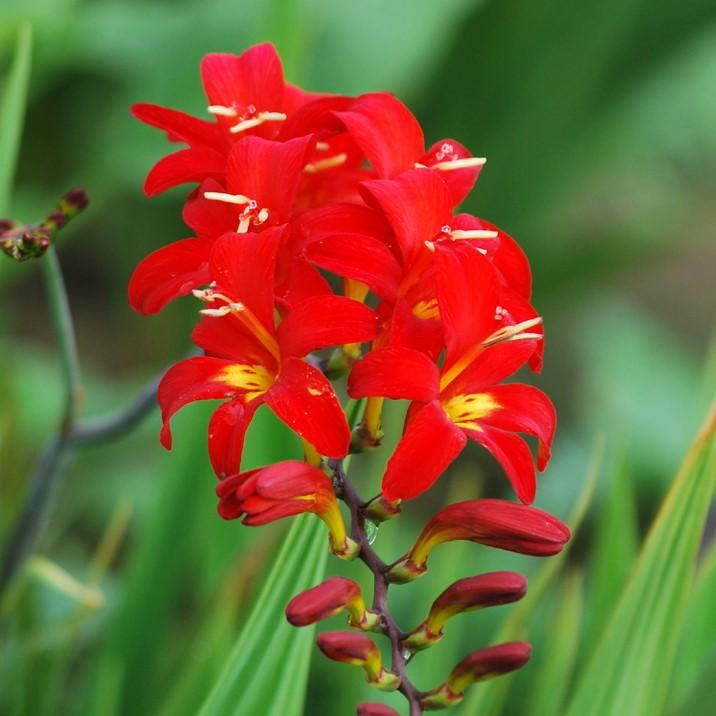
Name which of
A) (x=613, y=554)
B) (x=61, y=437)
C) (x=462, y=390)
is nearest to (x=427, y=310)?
(x=462, y=390)

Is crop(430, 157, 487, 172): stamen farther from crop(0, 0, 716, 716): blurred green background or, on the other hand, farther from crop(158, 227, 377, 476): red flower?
crop(0, 0, 716, 716): blurred green background

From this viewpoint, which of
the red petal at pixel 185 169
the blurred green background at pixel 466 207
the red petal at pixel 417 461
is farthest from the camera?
the blurred green background at pixel 466 207

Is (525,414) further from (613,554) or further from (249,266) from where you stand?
(613,554)

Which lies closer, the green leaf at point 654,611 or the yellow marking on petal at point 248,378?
the yellow marking on petal at point 248,378

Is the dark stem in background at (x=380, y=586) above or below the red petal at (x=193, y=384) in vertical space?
below

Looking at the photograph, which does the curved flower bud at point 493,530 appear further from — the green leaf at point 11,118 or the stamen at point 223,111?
the green leaf at point 11,118

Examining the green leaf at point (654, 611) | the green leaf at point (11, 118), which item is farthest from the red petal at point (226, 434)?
the green leaf at point (11, 118)
